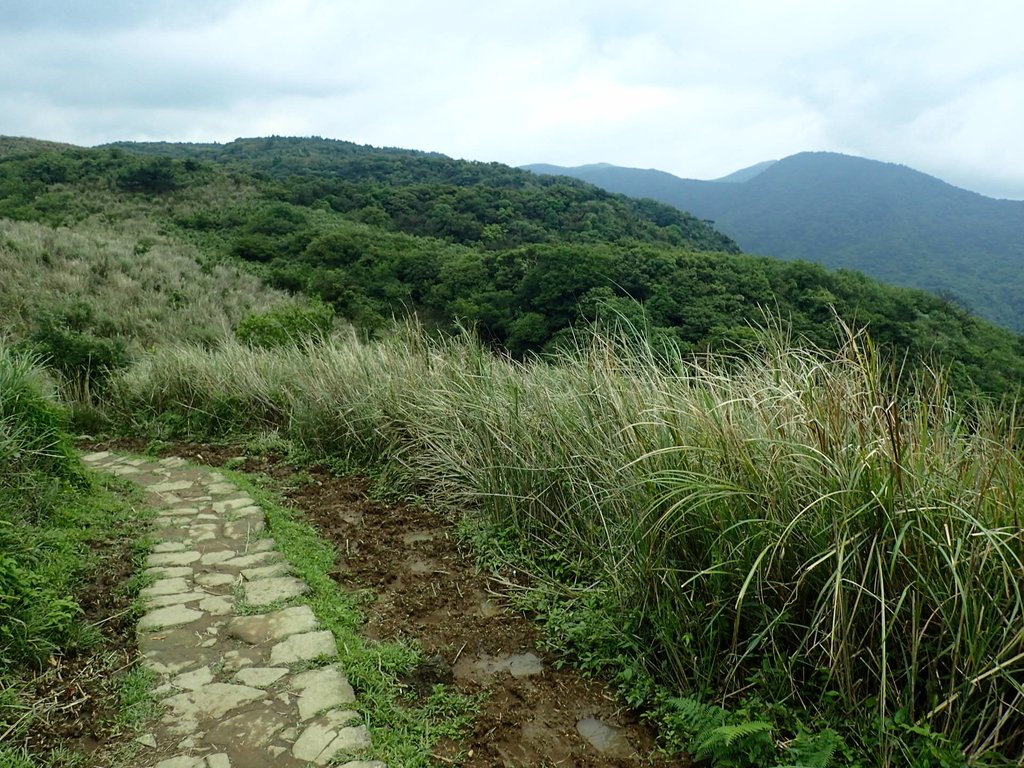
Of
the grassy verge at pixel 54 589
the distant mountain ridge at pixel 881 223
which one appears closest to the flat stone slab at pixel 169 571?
the grassy verge at pixel 54 589

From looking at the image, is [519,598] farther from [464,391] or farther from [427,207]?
[427,207]

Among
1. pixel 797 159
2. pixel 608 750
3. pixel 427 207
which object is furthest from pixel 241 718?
pixel 797 159

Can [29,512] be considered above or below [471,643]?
above

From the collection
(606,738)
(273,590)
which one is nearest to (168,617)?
(273,590)

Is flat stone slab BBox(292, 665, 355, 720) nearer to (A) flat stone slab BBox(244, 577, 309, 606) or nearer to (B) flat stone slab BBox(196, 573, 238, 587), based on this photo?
(A) flat stone slab BBox(244, 577, 309, 606)

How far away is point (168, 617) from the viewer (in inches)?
105

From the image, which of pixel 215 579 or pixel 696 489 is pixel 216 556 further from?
pixel 696 489

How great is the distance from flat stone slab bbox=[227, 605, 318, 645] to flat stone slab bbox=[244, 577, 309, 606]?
0.43 feet

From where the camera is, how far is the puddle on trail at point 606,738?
198 centimetres

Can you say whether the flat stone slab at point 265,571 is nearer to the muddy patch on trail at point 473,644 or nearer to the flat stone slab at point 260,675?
the muddy patch on trail at point 473,644

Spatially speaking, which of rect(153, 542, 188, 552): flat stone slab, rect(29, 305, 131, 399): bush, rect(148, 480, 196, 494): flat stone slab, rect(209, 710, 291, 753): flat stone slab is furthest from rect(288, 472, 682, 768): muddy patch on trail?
rect(29, 305, 131, 399): bush

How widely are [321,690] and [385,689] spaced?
0.73ft

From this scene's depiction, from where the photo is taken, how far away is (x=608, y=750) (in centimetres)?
199

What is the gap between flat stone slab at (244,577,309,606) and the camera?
286 cm
